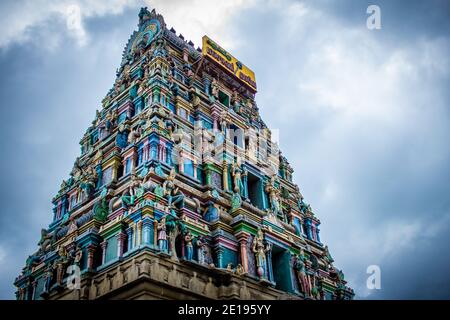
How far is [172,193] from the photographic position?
22062 mm

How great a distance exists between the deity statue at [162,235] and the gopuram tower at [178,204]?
5 centimetres

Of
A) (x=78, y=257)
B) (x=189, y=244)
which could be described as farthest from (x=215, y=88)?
(x=78, y=257)

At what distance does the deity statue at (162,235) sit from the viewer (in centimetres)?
1902

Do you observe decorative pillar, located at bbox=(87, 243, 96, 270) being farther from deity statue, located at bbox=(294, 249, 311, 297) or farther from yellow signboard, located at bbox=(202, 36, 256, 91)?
yellow signboard, located at bbox=(202, 36, 256, 91)

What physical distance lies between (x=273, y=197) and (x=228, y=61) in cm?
1226

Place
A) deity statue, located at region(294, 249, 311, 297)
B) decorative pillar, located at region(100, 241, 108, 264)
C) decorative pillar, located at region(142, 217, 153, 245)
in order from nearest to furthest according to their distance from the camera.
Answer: decorative pillar, located at region(142, 217, 153, 245) → decorative pillar, located at region(100, 241, 108, 264) → deity statue, located at region(294, 249, 311, 297)

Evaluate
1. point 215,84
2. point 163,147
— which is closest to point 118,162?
point 163,147

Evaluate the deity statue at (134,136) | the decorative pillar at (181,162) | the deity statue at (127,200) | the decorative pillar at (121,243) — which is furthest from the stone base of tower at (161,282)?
the deity statue at (134,136)

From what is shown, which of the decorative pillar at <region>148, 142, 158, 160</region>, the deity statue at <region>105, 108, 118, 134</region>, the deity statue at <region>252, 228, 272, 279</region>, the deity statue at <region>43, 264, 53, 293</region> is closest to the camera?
the deity statue at <region>252, 228, 272, 279</region>

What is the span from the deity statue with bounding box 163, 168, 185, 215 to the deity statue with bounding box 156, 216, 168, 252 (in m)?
1.50

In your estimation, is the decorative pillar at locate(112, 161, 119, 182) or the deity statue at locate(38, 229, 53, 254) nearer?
the decorative pillar at locate(112, 161, 119, 182)

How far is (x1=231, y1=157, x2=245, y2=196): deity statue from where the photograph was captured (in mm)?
25672

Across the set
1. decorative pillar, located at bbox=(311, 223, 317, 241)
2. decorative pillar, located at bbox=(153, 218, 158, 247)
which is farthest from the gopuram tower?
decorative pillar, located at bbox=(311, 223, 317, 241)

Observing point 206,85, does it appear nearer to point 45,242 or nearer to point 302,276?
point 45,242
